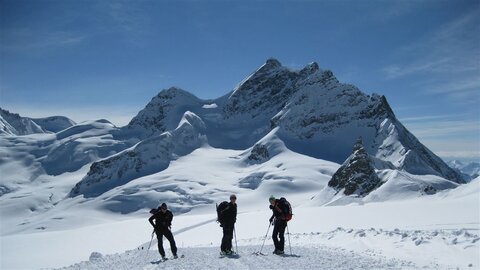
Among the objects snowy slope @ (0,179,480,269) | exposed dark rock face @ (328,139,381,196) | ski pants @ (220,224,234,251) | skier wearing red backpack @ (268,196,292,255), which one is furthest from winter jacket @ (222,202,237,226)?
exposed dark rock face @ (328,139,381,196)

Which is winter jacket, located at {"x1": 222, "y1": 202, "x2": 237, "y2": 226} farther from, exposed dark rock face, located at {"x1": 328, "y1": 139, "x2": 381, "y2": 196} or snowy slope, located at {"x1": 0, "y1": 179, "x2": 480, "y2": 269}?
exposed dark rock face, located at {"x1": 328, "y1": 139, "x2": 381, "y2": 196}

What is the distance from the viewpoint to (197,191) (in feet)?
592

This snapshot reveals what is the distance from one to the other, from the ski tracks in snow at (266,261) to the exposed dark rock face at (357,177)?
82.8 m

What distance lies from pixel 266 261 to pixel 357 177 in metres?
91.7

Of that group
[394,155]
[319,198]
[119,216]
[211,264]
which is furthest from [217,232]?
[394,155]

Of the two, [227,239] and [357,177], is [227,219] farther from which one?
[357,177]

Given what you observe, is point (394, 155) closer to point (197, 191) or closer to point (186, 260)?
point (197, 191)

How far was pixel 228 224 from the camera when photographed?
21.0 metres

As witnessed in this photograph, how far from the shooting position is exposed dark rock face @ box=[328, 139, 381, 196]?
10175 cm

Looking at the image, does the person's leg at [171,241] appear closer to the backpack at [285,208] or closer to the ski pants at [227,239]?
the ski pants at [227,239]

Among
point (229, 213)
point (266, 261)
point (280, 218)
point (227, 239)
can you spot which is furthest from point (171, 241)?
point (280, 218)

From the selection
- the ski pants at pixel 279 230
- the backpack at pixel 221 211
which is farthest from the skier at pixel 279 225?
the backpack at pixel 221 211

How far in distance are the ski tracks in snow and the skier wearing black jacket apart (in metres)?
0.56

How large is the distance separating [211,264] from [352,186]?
301ft
